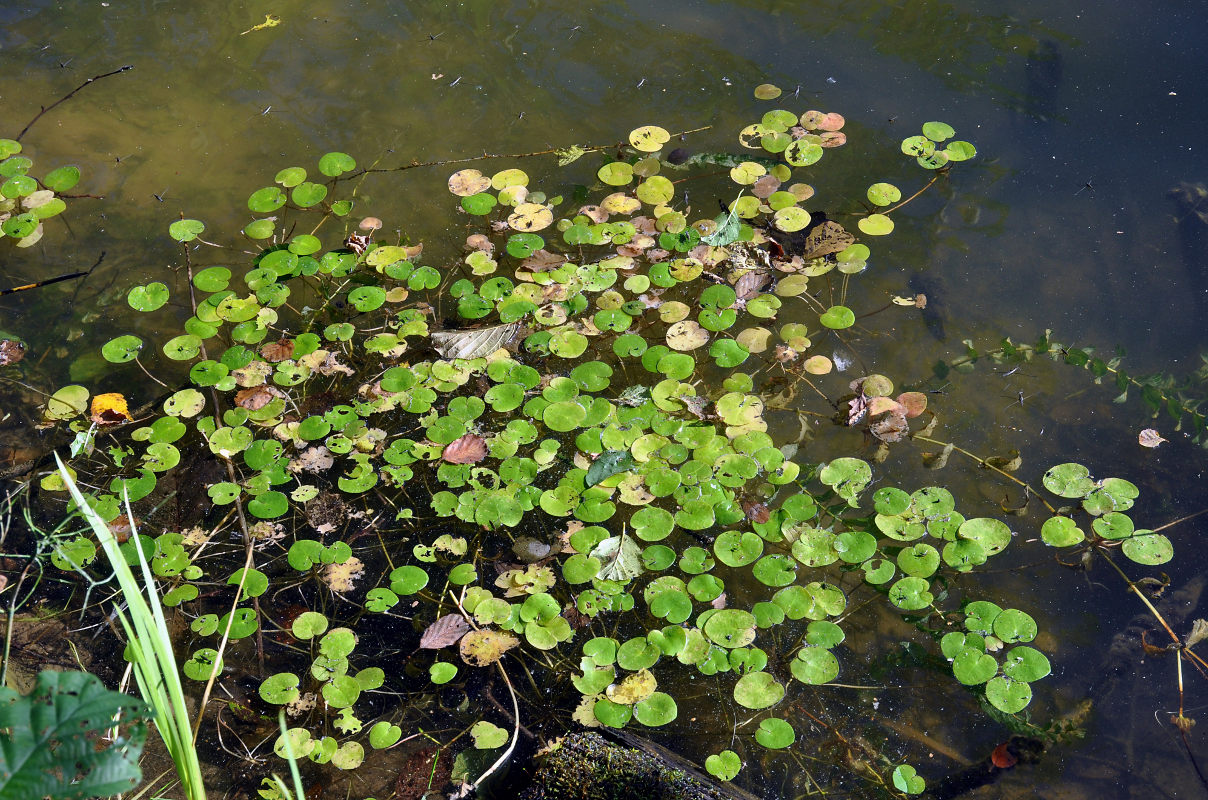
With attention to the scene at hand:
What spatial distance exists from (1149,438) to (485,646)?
6.74 feet

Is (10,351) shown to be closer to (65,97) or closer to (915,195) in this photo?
(65,97)

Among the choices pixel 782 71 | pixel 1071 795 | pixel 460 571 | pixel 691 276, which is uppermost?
pixel 782 71

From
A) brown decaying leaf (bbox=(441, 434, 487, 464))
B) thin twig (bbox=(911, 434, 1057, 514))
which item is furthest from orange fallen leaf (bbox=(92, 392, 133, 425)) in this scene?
thin twig (bbox=(911, 434, 1057, 514))

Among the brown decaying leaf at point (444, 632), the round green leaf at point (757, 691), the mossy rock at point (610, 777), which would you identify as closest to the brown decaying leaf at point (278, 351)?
the brown decaying leaf at point (444, 632)

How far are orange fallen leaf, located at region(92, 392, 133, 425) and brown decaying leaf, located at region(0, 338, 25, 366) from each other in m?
0.41

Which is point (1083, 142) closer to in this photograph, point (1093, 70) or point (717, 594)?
point (1093, 70)

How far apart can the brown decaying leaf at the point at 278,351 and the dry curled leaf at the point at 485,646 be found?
3.89 feet

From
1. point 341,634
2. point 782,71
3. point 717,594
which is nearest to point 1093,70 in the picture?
point 782,71

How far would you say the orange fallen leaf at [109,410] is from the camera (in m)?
2.64

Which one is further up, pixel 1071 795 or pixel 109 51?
pixel 109 51

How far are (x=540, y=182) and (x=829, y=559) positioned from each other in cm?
186

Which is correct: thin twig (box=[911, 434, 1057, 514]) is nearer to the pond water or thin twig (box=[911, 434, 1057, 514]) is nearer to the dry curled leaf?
the pond water

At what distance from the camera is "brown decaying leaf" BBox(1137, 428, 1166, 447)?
8.18 ft

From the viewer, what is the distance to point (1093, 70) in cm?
338
